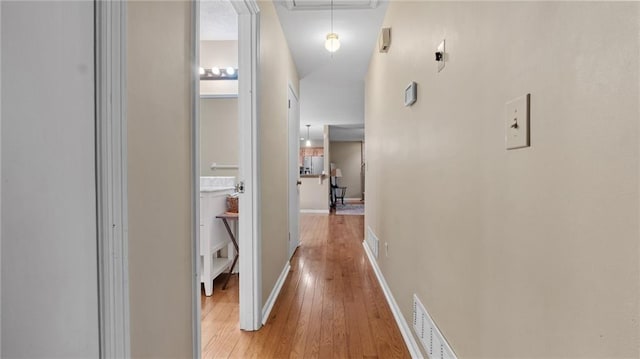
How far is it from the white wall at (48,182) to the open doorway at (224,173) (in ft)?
1.47

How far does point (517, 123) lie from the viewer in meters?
0.75

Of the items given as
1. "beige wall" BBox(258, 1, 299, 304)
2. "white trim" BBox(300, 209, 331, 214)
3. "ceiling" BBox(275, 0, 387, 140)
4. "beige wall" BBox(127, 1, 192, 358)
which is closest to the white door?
"beige wall" BBox(258, 1, 299, 304)

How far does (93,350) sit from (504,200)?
41.4 inches

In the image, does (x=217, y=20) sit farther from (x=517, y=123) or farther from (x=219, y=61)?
(x=517, y=123)

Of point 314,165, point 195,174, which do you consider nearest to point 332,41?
point 195,174

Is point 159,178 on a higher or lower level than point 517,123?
lower

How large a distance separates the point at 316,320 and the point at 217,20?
2682 millimetres

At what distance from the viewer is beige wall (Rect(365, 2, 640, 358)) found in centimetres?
50

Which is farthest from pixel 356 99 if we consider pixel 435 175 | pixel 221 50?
pixel 435 175

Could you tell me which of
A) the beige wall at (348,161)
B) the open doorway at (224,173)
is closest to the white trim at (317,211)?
the beige wall at (348,161)

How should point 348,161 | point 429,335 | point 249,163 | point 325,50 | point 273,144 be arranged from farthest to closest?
point 348,161 → point 325,50 → point 273,144 → point 249,163 → point 429,335

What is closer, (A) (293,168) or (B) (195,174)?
(B) (195,174)

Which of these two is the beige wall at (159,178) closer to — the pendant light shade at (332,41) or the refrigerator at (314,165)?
the pendant light shade at (332,41)

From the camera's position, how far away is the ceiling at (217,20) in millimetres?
2590
